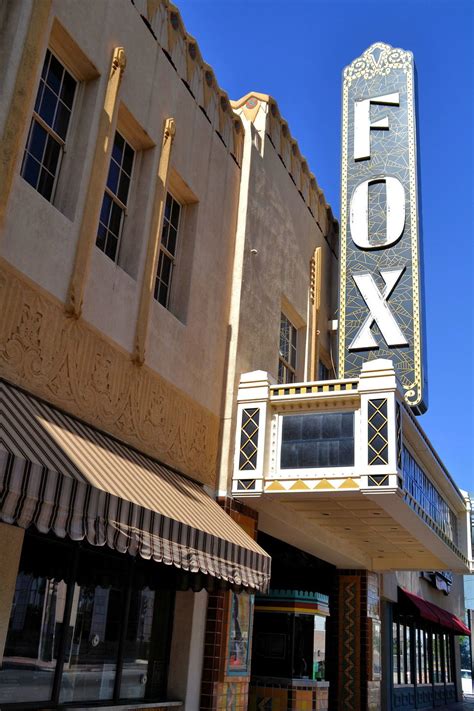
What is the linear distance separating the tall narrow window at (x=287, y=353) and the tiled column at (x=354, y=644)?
637 cm

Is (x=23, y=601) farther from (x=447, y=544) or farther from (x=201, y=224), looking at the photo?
(x=447, y=544)

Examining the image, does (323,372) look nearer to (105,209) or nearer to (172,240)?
(172,240)

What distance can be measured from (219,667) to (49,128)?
8.38 m

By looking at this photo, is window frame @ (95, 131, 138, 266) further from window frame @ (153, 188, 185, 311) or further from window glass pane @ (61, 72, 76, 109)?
window glass pane @ (61, 72, 76, 109)

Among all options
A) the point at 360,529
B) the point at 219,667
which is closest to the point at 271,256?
the point at 360,529

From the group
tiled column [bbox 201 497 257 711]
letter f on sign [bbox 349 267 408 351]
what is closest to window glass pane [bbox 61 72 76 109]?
tiled column [bbox 201 497 257 711]

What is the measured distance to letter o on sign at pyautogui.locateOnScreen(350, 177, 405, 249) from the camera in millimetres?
17172

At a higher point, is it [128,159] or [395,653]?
[128,159]

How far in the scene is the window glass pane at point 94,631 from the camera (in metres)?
8.54

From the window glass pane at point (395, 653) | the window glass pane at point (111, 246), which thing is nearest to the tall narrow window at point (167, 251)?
the window glass pane at point (111, 246)

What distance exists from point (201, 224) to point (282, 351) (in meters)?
4.75

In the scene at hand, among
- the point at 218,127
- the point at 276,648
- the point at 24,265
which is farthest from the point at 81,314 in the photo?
the point at 276,648

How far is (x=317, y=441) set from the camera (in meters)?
12.0

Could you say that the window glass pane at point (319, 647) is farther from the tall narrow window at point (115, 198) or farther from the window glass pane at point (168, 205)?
the tall narrow window at point (115, 198)
